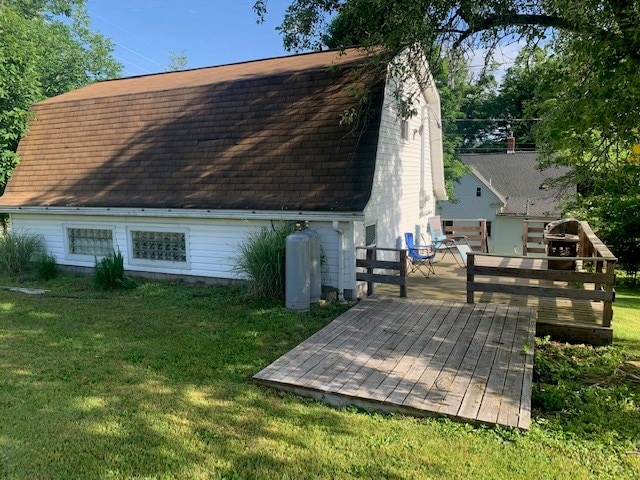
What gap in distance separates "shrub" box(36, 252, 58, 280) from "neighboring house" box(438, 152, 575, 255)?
75.2ft

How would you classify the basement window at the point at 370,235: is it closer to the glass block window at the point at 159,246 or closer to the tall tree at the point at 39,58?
the glass block window at the point at 159,246

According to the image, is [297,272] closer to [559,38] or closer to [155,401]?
A: [155,401]

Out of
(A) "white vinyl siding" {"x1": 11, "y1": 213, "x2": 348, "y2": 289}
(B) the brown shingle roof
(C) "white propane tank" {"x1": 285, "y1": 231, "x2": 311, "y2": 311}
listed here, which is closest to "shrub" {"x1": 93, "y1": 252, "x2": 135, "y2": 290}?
(A) "white vinyl siding" {"x1": 11, "y1": 213, "x2": 348, "y2": 289}

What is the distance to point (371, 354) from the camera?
17.7ft

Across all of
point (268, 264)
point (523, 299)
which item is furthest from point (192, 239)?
point (523, 299)

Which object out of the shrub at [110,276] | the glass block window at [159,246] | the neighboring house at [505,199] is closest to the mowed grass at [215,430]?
the shrub at [110,276]

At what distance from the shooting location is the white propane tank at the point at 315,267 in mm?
7898

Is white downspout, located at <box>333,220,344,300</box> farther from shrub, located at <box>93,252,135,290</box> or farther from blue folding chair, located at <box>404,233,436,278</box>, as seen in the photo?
shrub, located at <box>93,252,135,290</box>

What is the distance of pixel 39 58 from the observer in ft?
43.2

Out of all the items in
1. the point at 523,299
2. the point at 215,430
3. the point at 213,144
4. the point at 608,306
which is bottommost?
the point at 215,430

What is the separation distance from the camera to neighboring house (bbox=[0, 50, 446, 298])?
28.5 feet

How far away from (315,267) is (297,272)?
20.4 inches

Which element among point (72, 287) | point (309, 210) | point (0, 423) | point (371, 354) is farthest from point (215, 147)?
point (0, 423)

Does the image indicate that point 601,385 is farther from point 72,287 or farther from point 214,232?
point 72,287
